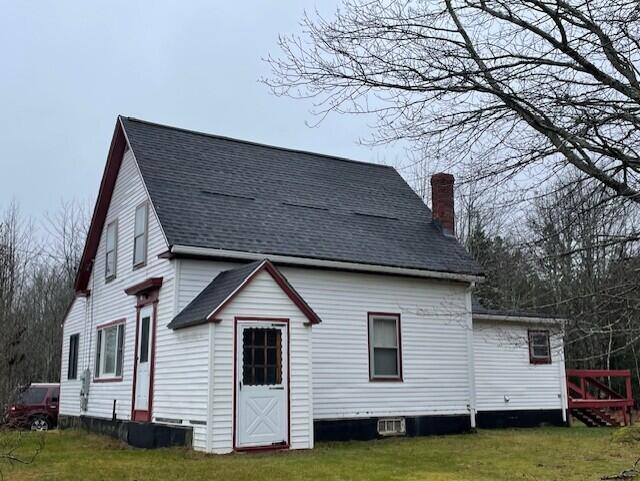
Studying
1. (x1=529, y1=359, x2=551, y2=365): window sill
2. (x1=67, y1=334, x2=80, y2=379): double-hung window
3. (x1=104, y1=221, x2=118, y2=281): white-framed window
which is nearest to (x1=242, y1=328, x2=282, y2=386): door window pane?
(x1=104, y1=221, x2=118, y2=281): white-framed window

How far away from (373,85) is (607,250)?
3.02 meters

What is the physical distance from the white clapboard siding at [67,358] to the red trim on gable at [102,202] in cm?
80

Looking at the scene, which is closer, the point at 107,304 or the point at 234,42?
the point at 234,42

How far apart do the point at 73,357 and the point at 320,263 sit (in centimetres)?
988

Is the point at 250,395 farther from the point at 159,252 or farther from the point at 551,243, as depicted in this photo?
the point at 551,243

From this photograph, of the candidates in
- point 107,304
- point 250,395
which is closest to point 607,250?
point 250,395

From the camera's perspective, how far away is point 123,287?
16953 mm

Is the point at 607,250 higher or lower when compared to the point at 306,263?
lower

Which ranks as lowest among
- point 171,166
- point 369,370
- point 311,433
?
point 311,433

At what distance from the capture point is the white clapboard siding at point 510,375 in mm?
17906

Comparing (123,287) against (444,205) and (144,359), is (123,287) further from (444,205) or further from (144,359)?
(444,205)

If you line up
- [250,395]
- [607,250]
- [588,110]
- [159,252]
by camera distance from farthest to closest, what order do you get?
[159,252] < [250,395] < [607,250] < [588,110]

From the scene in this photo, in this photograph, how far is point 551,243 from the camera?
692cm

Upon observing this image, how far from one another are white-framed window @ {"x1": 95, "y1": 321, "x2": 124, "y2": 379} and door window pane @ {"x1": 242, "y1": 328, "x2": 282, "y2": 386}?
5.30m
